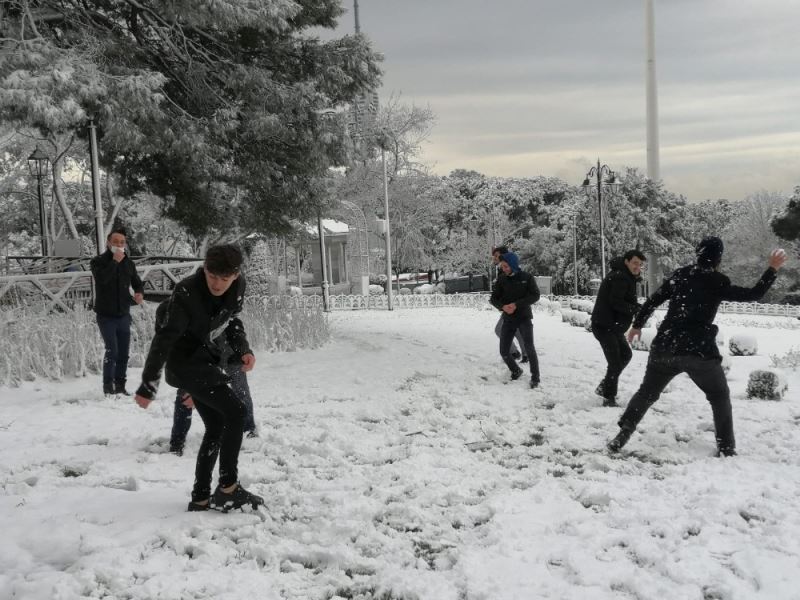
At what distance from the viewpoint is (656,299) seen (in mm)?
5953

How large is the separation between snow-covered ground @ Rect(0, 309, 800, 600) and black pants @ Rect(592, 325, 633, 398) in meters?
0.26

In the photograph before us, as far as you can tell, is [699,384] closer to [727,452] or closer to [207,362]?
[727,452]

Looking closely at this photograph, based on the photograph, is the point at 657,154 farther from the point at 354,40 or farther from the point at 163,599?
the point at 163,599

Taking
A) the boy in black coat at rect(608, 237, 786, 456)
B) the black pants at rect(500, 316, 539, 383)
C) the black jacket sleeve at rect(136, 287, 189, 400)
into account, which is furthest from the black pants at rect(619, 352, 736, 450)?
the black jacket sleeve at rect(136, 287, 189, 400)

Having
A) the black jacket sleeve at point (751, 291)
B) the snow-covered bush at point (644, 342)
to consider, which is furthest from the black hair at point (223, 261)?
the snow-covered bush at point (644, 342)

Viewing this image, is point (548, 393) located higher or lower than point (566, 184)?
lower

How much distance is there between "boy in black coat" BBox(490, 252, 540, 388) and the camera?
8898 mm

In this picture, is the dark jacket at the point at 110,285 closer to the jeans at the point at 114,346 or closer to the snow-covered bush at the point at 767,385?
the jeans at the point at 114,346

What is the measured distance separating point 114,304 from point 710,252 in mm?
6263

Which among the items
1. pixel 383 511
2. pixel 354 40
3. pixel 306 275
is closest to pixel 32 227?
pixel 306 275

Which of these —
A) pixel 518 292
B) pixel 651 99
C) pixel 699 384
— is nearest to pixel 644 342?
Answer: pixel 651 99

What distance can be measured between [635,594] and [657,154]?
11554mm

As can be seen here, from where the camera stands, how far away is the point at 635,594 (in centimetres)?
345

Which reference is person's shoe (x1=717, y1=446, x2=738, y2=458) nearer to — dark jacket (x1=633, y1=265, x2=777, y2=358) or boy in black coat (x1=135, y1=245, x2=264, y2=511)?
dark jacket (x1=633, y1=265, x2=777, y2=358)
